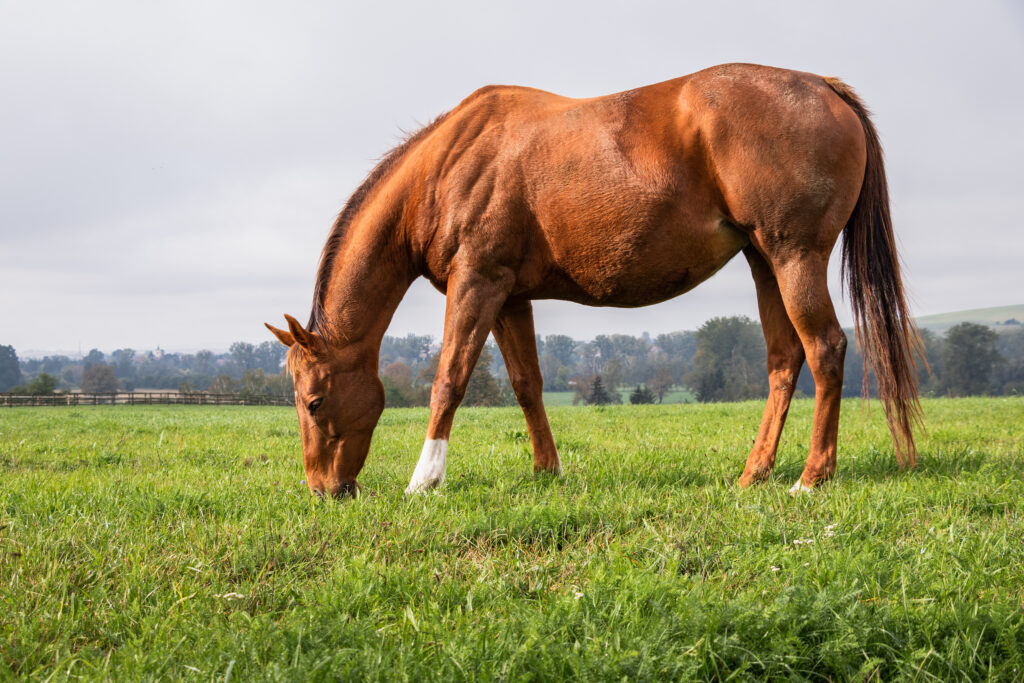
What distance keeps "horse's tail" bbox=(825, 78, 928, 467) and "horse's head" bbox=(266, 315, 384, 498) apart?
3817mm

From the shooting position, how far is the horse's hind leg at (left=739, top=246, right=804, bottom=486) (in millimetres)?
4953

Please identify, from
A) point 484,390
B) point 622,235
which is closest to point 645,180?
point 622,235

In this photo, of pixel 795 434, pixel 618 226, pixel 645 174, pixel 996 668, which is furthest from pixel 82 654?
pixel 795 434

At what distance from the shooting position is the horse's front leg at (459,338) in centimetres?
469

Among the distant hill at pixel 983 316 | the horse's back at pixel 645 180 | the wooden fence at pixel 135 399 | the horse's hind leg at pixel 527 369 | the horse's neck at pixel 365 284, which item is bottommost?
the wooden fence at pixel 135 399

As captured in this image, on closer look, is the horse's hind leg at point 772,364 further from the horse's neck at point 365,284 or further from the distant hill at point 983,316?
the distant hill at point 983,316

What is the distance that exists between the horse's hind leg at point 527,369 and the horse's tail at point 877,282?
248 cm

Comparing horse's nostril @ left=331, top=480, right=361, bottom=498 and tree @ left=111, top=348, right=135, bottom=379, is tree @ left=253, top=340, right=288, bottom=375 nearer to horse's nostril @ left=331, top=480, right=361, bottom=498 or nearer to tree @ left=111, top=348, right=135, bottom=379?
tree @ left=111, top=348, right=135, bottom=379

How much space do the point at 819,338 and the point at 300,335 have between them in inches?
147

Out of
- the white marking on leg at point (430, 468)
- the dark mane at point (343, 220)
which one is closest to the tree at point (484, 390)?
the dark mane at point (343, 220)

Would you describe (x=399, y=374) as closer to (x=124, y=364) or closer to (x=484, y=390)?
(x=484, y=390)

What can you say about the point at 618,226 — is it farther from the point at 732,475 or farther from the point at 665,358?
the point at 665,358

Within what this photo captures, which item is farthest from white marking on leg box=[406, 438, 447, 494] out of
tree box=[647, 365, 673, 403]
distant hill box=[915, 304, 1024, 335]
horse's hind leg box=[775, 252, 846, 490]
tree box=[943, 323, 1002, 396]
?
distant hill box=[915, 304, 1024, 335]

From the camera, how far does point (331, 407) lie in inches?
197
